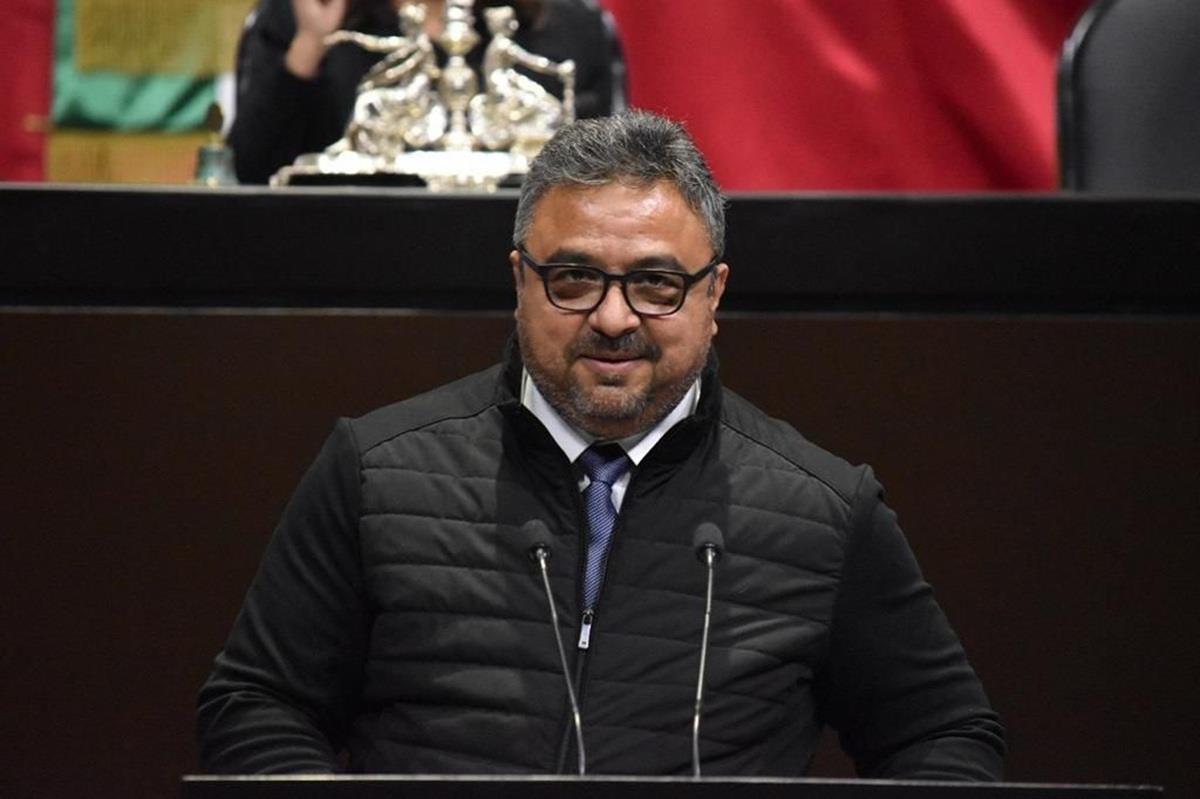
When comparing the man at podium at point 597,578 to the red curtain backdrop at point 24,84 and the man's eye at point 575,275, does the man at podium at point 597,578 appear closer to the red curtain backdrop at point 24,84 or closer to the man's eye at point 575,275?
the man's eye at point 575,275

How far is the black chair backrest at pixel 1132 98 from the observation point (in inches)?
118

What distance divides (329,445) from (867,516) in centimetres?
50

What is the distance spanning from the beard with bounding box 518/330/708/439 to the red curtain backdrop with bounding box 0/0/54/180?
251cm

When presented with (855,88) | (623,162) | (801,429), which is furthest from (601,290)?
(855,88)

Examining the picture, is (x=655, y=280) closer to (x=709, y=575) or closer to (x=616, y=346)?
(x=616, y=346)

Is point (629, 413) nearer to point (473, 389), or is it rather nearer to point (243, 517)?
point (473, 389)

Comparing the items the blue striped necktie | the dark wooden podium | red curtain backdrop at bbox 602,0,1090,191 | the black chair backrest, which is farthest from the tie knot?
red curtain backdrop at bbox 602,0,1090,191

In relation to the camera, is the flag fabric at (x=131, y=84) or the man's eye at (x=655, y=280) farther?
the flag fabric at (x=131, y=84)

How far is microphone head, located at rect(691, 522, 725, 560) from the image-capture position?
5.67ft

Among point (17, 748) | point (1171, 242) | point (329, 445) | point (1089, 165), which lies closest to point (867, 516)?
point (329, 445)

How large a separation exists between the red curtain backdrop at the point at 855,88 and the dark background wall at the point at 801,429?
181 cm

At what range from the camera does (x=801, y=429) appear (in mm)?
2295

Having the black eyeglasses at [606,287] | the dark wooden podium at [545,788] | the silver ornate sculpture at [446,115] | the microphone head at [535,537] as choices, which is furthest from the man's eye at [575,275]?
the silver ornate sculpture at [446,115]

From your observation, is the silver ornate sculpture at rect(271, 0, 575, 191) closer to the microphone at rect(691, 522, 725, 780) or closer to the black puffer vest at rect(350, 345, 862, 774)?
the black puffer vest at rect(350, 345, 862, 774)
